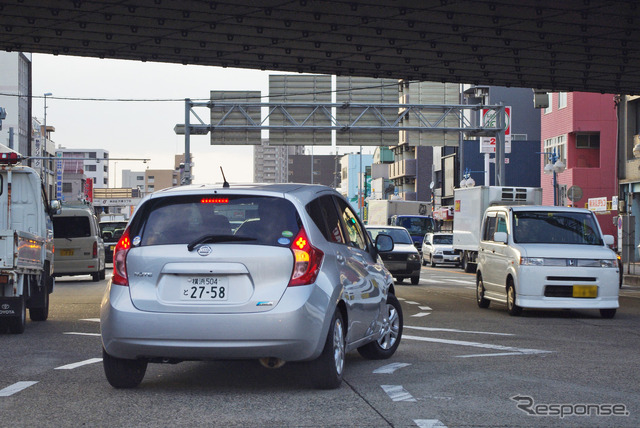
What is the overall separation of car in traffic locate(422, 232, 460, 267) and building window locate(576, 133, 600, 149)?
13419 millimetres

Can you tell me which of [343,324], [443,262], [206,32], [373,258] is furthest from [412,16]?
[443,262]

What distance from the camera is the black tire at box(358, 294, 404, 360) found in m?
10.1

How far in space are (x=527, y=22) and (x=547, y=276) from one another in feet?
23.7

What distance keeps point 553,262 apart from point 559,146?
141 ft

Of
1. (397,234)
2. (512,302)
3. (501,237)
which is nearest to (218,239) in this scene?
(512,302)

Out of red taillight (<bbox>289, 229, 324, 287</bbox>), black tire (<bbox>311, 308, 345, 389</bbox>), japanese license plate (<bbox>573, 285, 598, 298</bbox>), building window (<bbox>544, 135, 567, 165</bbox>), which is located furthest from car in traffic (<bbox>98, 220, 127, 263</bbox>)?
red taillight (<bbox>289, 229, 324, 287</bbox>)

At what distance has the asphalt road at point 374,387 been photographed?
6809mm

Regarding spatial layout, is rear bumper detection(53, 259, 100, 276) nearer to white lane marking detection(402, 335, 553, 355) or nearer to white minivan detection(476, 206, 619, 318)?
white minivan detection(476, 206, 619, 318)

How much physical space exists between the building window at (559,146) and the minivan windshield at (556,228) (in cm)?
3979

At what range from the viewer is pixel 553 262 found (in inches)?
627

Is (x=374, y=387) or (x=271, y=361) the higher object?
(x=271, y=361)

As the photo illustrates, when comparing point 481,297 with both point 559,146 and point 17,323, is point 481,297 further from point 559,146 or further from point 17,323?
point 559,146

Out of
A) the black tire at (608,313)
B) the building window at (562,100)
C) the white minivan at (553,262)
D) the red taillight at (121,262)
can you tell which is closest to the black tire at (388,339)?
the red taillight at (121,262)

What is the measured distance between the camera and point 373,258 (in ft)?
32.8
